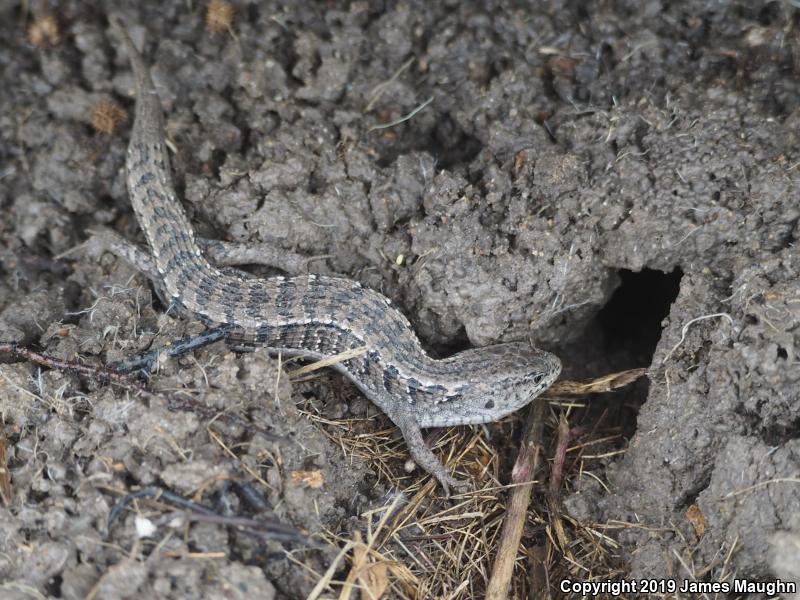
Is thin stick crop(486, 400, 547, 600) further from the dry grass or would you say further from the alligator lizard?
the alligator lizard

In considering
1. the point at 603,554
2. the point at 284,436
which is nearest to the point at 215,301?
the point at 284,436

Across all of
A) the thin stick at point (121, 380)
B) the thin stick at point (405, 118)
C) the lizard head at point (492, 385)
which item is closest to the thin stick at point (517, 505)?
the lizard head at point (492, 385)

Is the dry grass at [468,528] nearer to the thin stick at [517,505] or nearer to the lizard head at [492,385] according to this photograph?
the thin stick at [517,505]

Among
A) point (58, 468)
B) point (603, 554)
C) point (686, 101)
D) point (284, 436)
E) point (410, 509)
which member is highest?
point (686, 101)

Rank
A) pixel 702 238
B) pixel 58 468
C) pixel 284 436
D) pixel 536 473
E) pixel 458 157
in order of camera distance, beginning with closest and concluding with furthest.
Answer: pixel 58 468 < pixel 284 436 < pixel 702 238 < pixel 536 473 < pixel 458 157

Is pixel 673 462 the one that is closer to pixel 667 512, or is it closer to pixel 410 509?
pixel 667 512

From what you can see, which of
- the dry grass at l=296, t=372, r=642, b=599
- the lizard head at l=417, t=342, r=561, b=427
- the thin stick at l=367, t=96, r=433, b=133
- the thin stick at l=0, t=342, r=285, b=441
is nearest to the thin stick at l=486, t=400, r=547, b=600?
the dry grass at l=296, t=372, r=642, b=599
